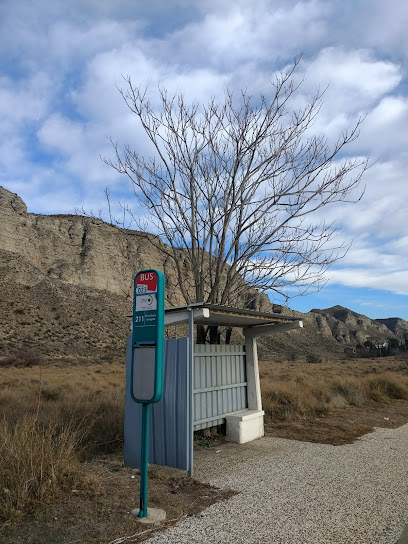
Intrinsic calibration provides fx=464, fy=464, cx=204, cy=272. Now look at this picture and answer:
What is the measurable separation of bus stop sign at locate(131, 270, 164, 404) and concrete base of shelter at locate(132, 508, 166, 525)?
1134 millimetres

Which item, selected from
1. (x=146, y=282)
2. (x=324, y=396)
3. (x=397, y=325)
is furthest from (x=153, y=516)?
(x=397, y=325)

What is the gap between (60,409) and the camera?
1059 centimetres

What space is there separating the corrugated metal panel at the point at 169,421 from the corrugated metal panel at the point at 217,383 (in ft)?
4.15

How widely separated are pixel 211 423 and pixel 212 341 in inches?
83.4

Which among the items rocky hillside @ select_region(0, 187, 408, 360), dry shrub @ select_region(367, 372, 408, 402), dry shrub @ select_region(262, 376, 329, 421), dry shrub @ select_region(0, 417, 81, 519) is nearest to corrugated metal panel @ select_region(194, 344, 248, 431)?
dry shrub @ select_region(262, 376, 329, 421)

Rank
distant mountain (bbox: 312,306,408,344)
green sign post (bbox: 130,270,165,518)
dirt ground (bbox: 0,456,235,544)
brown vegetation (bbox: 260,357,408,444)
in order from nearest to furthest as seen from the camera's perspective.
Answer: dirt ground (bbox: 0,456,235,544), green sign post (bbox: 130,270,165,518), brown vegetation (bbox: 260,357,408,444), distant mountain (bbox: 312,306,408,344)

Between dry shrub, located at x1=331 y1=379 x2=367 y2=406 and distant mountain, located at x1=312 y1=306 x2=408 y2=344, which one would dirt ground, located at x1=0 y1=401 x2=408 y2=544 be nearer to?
dry shrub, located at x1=331 y1=379 x2=367 y2=406

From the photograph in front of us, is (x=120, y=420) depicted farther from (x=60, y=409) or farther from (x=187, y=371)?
(x=187, y=371)

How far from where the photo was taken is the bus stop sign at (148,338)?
4840 millimetres

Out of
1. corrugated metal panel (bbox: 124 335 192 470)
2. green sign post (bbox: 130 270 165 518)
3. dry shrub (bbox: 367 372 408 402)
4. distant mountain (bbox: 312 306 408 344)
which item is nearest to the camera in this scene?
green sign post (bbox: 130 270 165 518)

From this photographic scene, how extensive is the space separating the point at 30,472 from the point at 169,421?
2336mm

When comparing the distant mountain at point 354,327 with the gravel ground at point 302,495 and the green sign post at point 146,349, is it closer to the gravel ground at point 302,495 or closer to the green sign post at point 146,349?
the gravel ground at point 302,495

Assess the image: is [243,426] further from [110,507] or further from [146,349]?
[146,349]

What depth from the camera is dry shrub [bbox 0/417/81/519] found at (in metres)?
4.68
